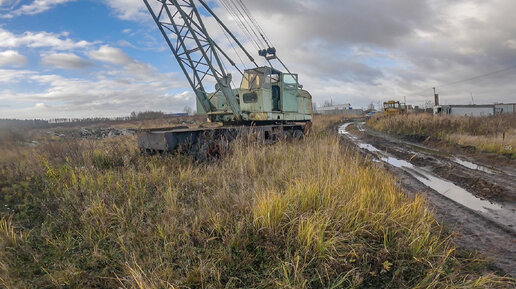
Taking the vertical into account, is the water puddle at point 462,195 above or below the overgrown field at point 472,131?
Answer: below

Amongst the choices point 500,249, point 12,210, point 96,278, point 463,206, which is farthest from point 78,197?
point 463,206

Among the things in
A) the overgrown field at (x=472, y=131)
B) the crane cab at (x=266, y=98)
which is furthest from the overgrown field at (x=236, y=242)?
the overgrown field at (x=472, y=131)

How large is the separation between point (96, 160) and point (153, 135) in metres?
1.45

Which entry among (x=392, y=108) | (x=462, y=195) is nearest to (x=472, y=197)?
(x=462, y=195)

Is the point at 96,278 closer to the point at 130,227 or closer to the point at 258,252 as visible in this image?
the point at 130,227

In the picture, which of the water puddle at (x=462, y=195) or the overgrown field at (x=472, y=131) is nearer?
the water puddle at (x=462, y=195)

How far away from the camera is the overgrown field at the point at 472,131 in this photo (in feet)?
31.4

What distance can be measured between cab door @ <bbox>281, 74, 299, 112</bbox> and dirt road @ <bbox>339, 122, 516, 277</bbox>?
15.5 ft

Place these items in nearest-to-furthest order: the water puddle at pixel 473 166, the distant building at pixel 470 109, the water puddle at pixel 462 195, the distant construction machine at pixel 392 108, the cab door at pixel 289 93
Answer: the water puddle at pixel 462 195 → the water puddle at pixel 473 166 → the cab door at pixel 289 93 → the distant construction machine at pixel 392 108 → the distant building at pixel 470 109

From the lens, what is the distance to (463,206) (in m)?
4.35

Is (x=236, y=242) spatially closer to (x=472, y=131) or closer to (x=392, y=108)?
(x=472, y=131)

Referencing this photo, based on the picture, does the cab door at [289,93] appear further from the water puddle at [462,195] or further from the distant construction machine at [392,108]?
the distant construction machine at [392,108]

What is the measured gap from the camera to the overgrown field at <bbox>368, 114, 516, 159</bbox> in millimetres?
9581

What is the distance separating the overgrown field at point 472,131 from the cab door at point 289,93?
7340mm
